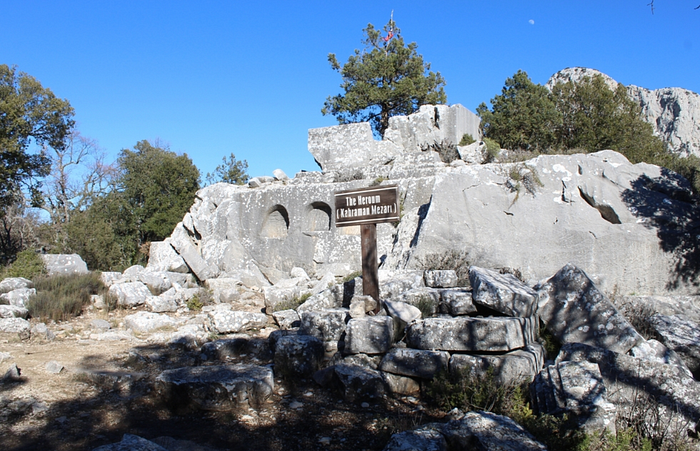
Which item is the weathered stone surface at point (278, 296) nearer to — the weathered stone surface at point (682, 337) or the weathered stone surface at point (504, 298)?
the weathered stone surface at point (504, 298)

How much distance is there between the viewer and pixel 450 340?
5.10 m

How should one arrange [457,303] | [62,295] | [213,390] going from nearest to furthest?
[213,390] → [457,303] → [62,295]

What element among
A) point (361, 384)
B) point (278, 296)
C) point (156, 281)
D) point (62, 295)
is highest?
point (156, 281)

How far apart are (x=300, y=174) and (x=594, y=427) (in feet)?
35.8

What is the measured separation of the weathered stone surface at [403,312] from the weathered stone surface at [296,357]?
101 centimetres

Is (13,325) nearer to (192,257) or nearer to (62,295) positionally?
(62,295)

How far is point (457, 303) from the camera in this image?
579 cm

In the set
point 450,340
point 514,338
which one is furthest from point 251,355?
point 514,338

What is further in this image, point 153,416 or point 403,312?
point 403,312

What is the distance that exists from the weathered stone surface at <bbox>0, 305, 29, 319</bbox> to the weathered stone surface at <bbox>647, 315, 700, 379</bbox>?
9496 mm

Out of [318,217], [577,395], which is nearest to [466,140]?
[318,217]

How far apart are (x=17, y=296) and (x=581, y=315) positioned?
31.3ft

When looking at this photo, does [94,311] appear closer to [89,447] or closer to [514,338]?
[89,447]

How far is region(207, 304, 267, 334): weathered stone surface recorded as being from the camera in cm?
751
